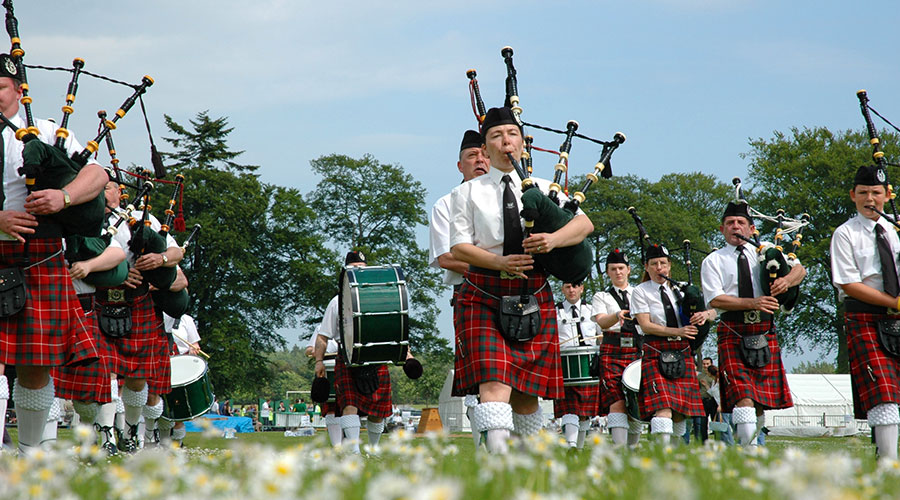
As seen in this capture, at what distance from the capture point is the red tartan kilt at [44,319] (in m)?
4.18

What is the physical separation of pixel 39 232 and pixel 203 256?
2865 centimetres

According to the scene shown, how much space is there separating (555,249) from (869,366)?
216cm

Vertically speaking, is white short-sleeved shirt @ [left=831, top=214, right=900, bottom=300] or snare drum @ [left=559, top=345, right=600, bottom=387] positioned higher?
white short-sleeved shirt @ [left=831, top=214, right=900, bottom=300]

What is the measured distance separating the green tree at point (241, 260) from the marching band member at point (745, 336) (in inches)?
993

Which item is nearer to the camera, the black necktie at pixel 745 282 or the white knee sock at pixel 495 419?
the white knee sock at pixel 495 419

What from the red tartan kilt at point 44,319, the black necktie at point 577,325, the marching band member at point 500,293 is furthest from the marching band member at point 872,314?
the black necktie at point 577,325

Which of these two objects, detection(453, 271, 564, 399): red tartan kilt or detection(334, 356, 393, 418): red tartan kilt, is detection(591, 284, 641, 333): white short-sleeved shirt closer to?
detection(334, 356, 393, 418): red tartan kilt

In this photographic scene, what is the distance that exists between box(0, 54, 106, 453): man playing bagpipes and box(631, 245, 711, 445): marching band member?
16.0 ft

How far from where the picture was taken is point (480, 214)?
462 cm

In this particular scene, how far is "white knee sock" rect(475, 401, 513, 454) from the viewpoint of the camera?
4172 millimetres

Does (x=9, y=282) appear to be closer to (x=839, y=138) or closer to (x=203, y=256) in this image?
(x=203, y=256)

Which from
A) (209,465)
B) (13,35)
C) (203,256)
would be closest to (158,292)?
(13,35)

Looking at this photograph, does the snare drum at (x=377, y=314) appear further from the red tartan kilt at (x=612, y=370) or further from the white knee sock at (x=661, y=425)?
the red tartan kilt at (x=612, y=370)

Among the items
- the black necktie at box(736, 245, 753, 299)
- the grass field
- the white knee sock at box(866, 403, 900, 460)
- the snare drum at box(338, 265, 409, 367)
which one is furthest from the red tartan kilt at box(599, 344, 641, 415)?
the grass field
